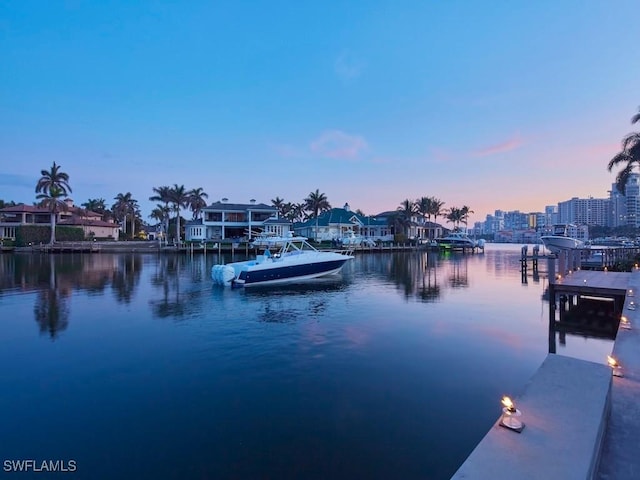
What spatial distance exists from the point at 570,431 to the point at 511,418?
1.80 ft

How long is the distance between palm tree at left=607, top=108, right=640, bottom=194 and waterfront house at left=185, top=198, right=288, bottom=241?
47814 millimetres

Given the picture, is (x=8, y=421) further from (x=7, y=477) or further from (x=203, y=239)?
(x=203, y=239)

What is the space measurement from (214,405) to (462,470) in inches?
226

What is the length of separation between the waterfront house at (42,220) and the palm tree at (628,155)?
7236 cm

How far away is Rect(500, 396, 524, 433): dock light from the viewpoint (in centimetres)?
393

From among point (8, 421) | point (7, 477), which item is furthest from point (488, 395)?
point (8, 421)

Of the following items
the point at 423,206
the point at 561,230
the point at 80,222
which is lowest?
the point at 561,230

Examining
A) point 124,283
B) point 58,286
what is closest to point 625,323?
point 124,283

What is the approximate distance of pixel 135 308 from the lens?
1725cm

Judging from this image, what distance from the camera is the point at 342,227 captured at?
69.0 metres

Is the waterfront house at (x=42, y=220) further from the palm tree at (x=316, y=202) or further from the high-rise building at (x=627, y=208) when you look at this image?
the high-rise building at (x=627, y=208)

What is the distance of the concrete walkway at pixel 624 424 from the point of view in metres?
3.80

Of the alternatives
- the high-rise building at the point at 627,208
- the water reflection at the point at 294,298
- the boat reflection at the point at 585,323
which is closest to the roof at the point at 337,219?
the water reflection at the point at 294,298

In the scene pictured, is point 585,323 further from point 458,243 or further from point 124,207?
point 124,207
